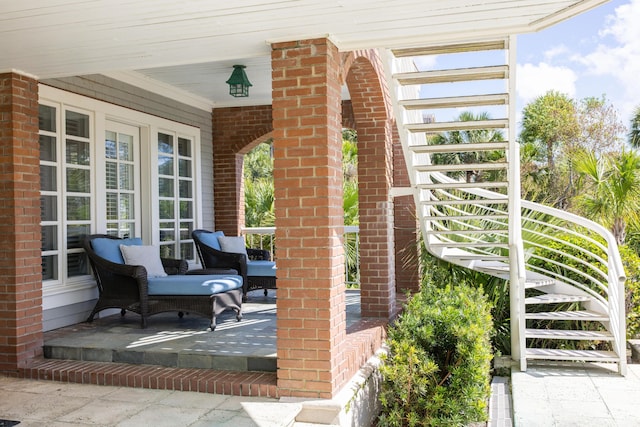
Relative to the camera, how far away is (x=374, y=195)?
6168 millimetres

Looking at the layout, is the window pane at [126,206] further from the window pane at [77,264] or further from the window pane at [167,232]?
the window pane at [77,264]

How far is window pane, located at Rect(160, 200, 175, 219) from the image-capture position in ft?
24.3

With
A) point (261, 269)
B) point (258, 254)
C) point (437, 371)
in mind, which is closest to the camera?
point (437, 371)

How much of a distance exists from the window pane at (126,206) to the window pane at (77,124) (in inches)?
37.3

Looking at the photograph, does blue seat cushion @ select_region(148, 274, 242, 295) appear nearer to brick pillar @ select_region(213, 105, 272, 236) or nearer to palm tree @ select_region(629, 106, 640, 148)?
brick pillar @ select_region(213, 105, 272, 236)

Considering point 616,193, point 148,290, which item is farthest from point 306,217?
point 616,193

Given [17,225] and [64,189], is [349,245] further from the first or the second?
[17,225]

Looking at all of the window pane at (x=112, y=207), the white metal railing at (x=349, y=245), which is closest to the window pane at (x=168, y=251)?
the window pane at (x=112, y=207)

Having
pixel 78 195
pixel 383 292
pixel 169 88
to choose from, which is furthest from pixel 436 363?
pixel 169 88

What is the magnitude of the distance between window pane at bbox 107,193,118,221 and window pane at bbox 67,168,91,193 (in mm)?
422

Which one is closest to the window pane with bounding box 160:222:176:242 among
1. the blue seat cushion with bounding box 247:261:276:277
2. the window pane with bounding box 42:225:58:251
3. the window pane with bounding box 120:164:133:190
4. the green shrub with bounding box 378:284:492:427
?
the window pane with bounding box 120:164:133:190

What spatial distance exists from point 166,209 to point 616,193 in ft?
20.7

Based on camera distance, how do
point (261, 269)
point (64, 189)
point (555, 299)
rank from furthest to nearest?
point (261, 269) → point (555, 299) → point (64, 189)

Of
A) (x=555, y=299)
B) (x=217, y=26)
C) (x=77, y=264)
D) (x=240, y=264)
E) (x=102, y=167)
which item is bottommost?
(x=555, y=299)
